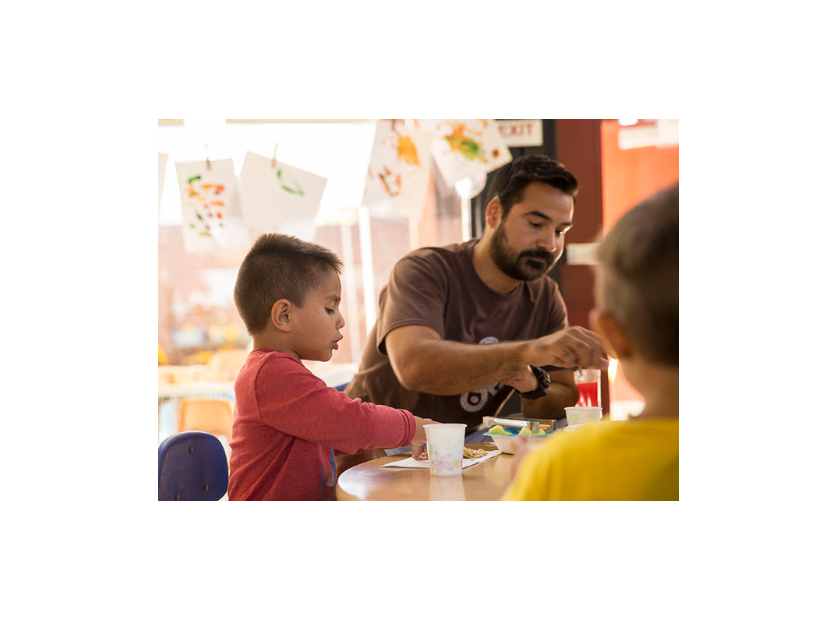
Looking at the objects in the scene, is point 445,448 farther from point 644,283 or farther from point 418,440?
point 644,283

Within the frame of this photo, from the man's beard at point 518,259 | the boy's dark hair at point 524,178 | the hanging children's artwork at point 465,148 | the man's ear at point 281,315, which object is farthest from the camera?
the man's beard at point 518,259

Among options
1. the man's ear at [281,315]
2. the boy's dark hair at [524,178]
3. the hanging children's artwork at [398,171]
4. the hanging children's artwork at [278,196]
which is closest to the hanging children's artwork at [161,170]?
the hanging children's artwork at [278,196]

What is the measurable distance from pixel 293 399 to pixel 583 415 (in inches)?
26.3

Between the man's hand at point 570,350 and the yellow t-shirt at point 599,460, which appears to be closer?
the yellow t-shirt at point 599,460

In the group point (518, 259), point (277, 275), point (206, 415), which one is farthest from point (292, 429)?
point (518, 259)

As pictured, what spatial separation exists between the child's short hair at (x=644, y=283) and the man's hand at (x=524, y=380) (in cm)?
58

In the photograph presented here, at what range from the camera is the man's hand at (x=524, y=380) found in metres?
1.73

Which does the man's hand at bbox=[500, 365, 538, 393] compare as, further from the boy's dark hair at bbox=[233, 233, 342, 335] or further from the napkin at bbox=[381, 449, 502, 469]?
the boy's dark hair at bbox=[233, 233, 342, 335]

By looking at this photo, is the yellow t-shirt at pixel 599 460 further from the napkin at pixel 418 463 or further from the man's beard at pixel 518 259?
the man's beard at pixel 518 259

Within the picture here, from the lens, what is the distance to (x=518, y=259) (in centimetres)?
204

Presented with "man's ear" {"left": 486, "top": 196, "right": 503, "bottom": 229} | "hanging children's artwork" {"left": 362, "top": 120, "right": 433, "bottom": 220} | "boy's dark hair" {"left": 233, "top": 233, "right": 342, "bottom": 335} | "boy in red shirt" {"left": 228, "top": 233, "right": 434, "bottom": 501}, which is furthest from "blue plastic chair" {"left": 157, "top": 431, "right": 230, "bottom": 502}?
"man's ear" {"left": 486, "top": 196, "right": 503, "bottom": 229}

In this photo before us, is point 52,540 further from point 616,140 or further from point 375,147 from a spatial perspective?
point 616,140
